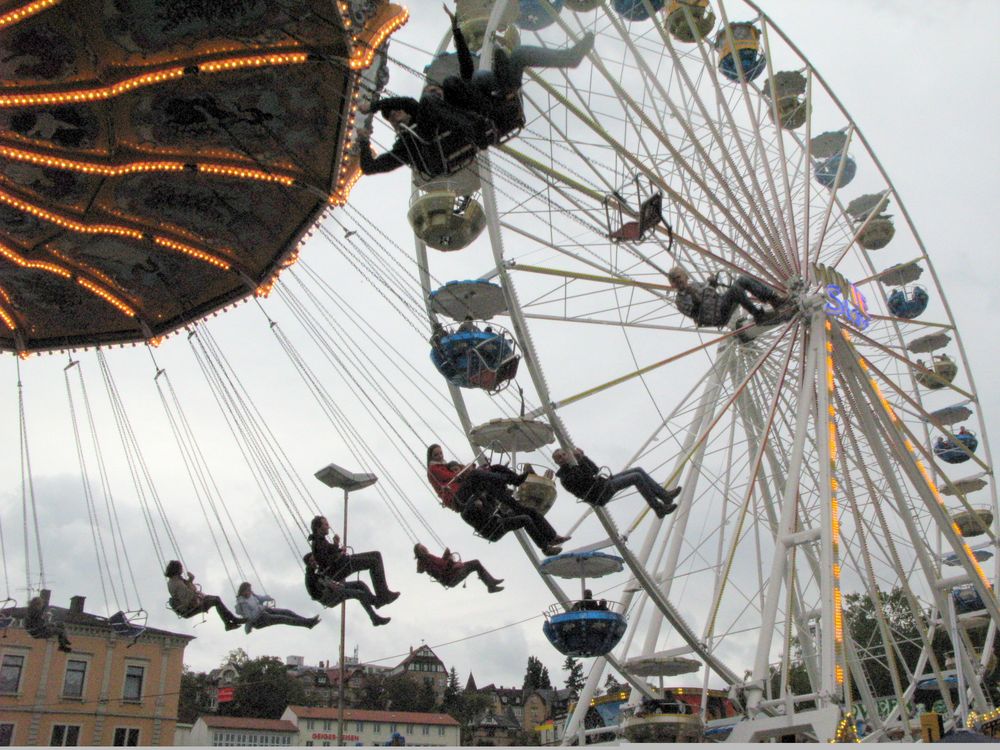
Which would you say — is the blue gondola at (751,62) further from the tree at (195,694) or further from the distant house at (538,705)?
the distant house at (538,705)

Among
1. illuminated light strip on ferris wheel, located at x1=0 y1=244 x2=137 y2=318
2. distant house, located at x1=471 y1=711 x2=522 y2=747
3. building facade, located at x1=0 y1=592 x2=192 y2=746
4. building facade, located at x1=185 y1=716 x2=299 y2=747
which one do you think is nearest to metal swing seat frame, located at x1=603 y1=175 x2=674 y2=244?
illuminated light strip on ferris wheel, located at x1=0 y1=244 x2=137 y2=318

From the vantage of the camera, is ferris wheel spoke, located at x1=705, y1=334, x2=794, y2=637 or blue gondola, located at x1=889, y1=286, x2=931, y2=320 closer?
ferris wheel spoke, located at x1=705, y1=334, x2=794, y2=637

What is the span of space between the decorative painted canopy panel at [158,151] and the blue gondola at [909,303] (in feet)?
45.6

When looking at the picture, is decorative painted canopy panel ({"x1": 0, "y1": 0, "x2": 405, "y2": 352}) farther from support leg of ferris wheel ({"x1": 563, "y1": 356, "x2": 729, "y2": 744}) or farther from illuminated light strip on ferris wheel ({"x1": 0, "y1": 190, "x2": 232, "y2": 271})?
support leg of ferris wheel ({"x1": 563, "y1": 356, "x2": 729, "y2": 744})

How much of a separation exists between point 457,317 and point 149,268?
13.5ft

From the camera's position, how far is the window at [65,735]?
30325 mm

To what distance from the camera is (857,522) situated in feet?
49.0

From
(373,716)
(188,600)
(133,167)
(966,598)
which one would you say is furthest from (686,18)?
(373,716)

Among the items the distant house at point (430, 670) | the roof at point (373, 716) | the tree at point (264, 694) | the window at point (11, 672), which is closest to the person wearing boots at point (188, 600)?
the window at point (11, 672)

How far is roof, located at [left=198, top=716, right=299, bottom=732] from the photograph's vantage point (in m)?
47.1

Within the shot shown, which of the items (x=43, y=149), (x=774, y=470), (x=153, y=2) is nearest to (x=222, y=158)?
(x=43, y=149)

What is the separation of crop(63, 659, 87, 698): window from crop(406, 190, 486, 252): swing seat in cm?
2354

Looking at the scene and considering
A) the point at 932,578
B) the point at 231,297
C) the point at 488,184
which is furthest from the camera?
the point at 932,578

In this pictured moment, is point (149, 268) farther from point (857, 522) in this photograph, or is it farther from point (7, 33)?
point (857, 522)
